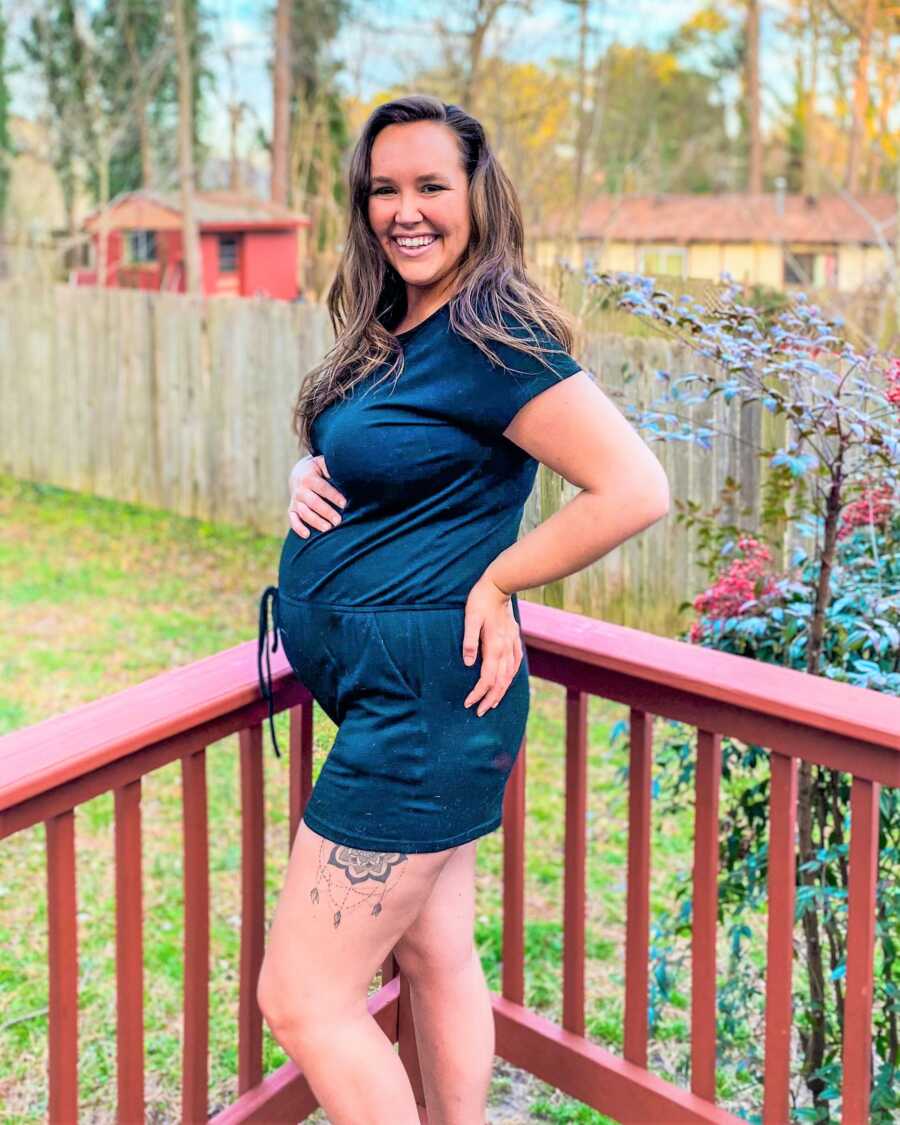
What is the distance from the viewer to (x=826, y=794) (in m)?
2.30

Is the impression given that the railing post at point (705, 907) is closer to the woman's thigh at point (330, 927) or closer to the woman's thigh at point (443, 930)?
the woman's thigh at point (443, 930)

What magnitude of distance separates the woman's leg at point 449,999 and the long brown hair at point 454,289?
74 cm

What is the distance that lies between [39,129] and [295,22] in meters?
4.44

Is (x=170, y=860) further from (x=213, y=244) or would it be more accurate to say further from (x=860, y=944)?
(x=213, y=244)

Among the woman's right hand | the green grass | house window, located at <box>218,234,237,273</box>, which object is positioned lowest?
the green grass

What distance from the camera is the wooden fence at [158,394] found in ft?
28.2

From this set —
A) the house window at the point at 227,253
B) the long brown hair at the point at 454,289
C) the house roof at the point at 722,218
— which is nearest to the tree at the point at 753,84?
the house roof at the point at 722,218

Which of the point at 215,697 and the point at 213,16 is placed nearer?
the point at 215,697

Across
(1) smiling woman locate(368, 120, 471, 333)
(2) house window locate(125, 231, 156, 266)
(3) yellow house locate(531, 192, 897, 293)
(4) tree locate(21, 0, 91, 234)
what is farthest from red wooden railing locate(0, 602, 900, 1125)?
(2) house window locate(125, 231, 156, 266)

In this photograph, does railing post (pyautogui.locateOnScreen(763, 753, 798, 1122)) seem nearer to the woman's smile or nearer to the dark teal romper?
the dark teal romper

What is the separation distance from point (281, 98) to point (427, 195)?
18.4 meters

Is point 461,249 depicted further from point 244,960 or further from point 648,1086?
point 648,1086

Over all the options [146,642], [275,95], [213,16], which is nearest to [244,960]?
[146,642]

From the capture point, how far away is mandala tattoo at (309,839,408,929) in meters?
1.70
